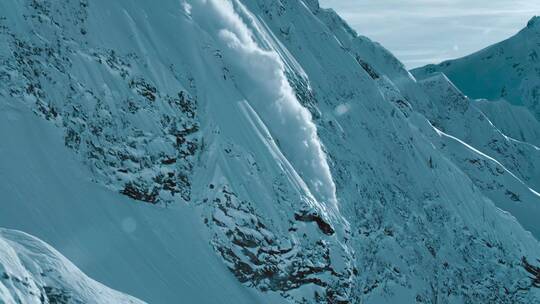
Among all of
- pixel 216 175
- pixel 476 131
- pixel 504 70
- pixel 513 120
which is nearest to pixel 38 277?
pixel 216 175

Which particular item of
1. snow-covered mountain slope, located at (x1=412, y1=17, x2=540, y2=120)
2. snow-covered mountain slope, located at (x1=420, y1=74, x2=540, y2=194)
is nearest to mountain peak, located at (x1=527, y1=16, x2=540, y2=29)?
snow-covered mountain slope, located at (x1=412, y1=17, x2=540, y2=120)

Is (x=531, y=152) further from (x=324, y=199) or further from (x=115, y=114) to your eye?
(x=115, y=114)

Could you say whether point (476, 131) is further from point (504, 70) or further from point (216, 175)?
point (504, 70)

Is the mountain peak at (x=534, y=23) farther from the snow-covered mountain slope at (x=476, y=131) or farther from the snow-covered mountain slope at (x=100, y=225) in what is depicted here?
the snow-covered mountain slope at (x=100, y=225)

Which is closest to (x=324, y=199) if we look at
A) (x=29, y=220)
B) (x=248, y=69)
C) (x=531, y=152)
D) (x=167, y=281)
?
(x=248, y=69)

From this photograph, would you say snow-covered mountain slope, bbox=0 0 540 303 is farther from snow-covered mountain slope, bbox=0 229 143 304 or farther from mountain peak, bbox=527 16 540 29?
mountain peak, bbox=527 16 540 29

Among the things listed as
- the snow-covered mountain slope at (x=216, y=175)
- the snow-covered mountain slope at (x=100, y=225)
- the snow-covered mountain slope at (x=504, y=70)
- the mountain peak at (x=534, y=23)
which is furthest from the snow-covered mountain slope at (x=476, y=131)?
the mountain peak at (x=534, y=23)
